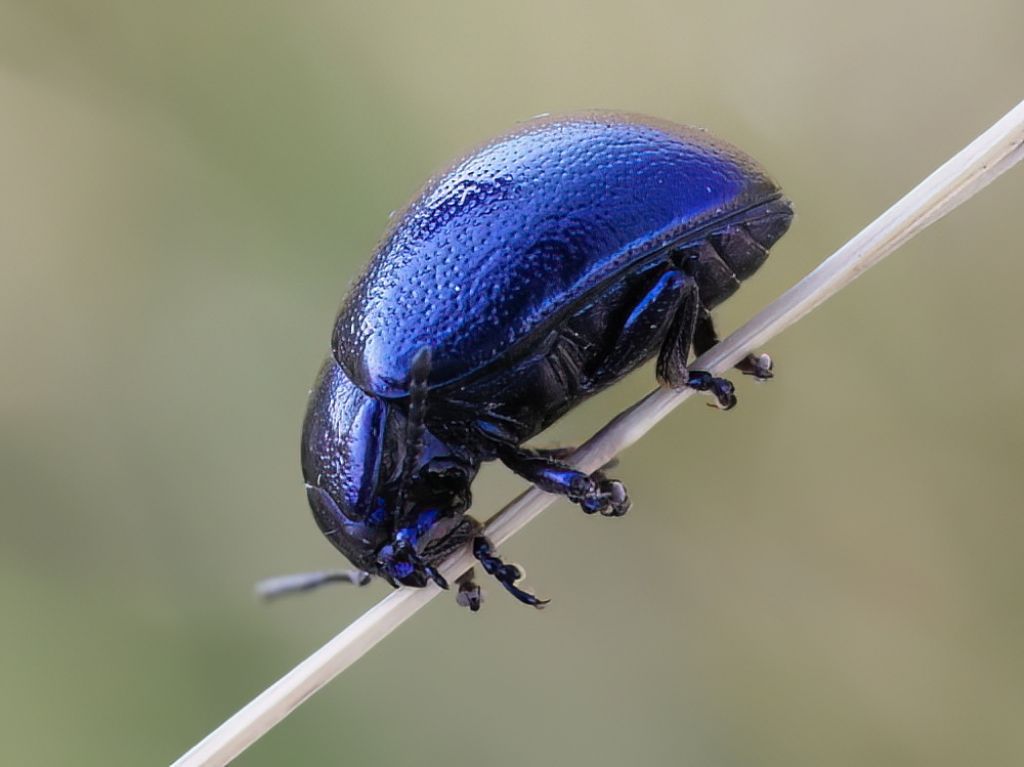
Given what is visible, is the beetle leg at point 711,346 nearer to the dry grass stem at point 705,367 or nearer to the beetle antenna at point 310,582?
the dry grass stem at point 705,367

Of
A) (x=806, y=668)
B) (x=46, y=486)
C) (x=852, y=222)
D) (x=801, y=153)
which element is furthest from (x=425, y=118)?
(x=806, y=668)

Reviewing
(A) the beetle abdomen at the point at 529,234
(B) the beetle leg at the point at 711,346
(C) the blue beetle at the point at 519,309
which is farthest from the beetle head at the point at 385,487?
(B) the beetle leg at the point at 711,346

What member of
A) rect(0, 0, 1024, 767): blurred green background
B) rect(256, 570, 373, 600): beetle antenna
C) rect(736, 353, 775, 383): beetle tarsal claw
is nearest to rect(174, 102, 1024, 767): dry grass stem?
rect(736, 353, 775, 383): beetle tarsal claw

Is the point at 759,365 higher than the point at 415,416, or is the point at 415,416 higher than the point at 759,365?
the point at 415,416

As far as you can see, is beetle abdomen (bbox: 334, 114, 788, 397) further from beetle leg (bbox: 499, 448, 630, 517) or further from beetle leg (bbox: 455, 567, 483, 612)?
beetle leg (bbox: 455, 567, 483, 612)

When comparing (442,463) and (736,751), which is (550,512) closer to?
(736,751)

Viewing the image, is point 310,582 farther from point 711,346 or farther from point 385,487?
point 711,346

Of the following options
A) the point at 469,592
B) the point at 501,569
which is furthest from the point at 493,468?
the point at 501,569
